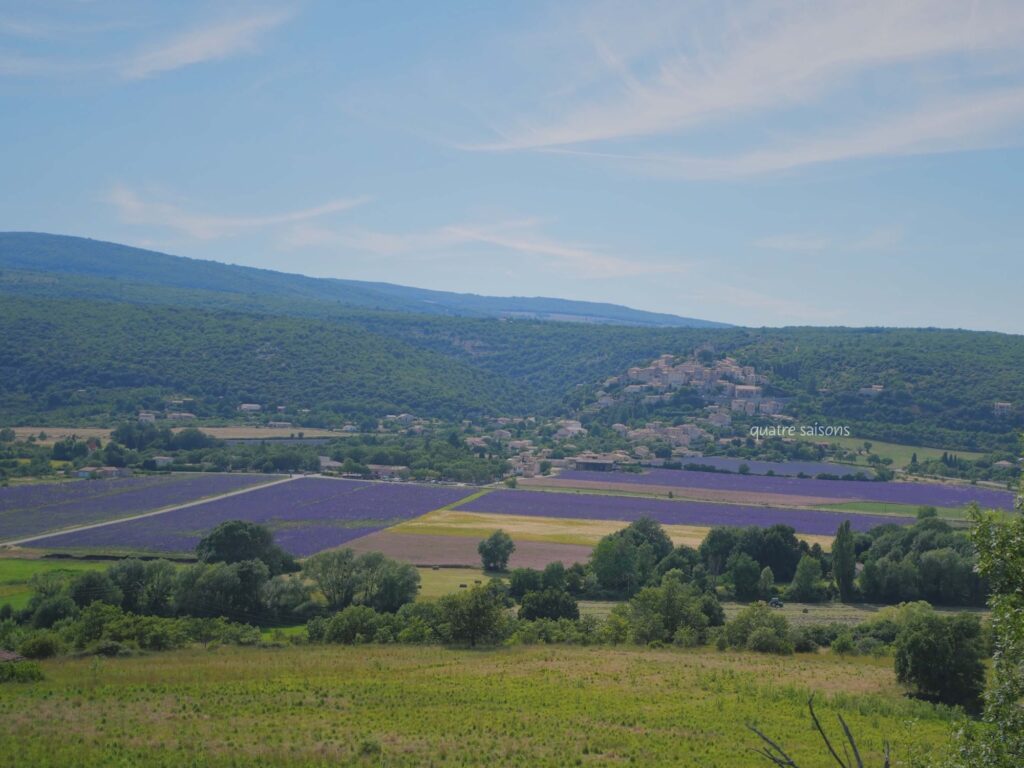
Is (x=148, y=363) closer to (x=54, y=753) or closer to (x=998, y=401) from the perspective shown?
(x=998, y=401)

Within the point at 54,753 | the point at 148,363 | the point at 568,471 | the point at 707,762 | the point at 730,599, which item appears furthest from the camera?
the point at 148,363

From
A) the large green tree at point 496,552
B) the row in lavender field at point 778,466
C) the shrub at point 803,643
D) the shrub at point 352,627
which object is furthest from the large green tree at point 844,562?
the row in lavender field at point 778,466

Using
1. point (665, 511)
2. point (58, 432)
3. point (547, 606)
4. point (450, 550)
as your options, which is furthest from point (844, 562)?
point (58, 432)

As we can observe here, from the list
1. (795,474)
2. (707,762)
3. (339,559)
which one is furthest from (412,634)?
(795,474)

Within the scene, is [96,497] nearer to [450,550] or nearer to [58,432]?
[450,550]

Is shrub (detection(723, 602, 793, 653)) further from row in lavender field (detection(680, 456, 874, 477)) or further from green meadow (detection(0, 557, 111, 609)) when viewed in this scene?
row in lavender field (detection(680, 456, 874, 477))

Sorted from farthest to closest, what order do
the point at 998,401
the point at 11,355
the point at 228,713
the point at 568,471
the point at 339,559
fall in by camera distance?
the point at 11,355
the point at 998,401
the point at 568,471
the point at 339,559
the point at 228,713

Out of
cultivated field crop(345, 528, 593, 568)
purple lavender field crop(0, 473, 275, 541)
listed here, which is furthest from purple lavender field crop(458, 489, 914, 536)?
purple lavender field crop(0, 473, 275, 541)

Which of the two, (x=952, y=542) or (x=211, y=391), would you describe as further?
(x=211, y=391)
